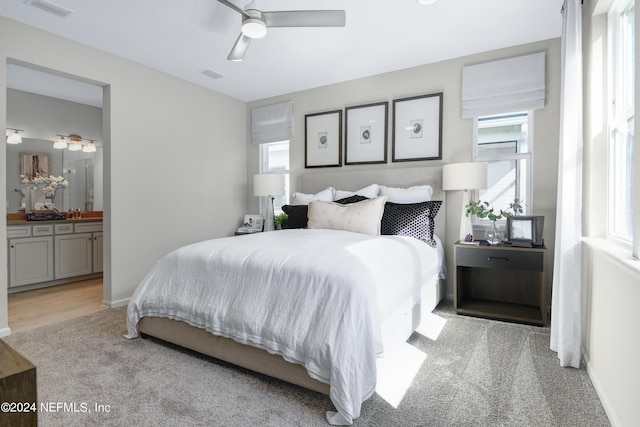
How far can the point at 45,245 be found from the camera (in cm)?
423

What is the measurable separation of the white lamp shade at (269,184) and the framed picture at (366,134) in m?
0.89

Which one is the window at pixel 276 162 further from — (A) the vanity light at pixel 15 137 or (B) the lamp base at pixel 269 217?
(A) the vanity light at pixel 15 137

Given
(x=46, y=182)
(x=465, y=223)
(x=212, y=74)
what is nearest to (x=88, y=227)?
(x=46, y=182)

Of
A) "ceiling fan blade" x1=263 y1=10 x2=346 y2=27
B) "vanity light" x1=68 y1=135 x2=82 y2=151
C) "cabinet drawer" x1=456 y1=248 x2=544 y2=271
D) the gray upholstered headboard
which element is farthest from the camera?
"vanity light" x1=68 y1=135 x2=82 y2=151

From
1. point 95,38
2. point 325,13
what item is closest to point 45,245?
point 95,38

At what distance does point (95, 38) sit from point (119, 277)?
7.64ft

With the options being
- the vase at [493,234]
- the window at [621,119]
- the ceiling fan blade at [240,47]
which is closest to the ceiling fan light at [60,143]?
the ceiling fan blade at [240,47]

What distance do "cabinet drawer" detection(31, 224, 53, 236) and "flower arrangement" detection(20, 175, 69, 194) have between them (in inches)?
28.7

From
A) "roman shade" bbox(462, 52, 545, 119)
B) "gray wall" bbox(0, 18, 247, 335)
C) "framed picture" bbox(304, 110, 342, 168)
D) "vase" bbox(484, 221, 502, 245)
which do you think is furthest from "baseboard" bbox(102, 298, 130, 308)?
"roman shade" bbox(462, 52, 545, 119)

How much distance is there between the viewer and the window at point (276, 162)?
16.3 feet

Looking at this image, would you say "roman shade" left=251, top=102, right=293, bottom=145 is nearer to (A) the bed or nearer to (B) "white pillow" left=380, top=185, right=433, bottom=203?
(B) "white pillow" left=380, top=185, right=433, bottom=203

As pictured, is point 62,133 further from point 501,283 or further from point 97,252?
point 501,283

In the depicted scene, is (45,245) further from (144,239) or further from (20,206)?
(144,239)

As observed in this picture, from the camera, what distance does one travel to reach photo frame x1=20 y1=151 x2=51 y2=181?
14.9 ft
